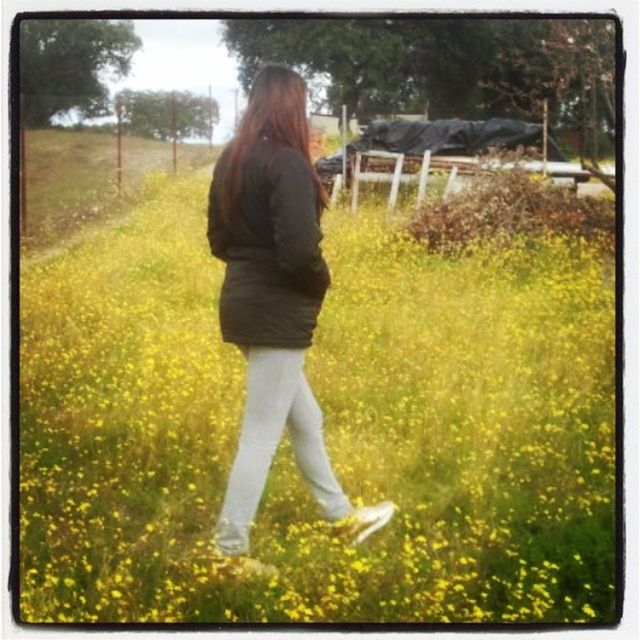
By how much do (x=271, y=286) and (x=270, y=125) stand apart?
0.54m

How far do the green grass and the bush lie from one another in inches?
33.6

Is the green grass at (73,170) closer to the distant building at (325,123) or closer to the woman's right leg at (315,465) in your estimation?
the distant building at (325,123)

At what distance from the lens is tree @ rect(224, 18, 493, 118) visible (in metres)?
3.99

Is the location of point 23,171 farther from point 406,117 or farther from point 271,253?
point 406,117

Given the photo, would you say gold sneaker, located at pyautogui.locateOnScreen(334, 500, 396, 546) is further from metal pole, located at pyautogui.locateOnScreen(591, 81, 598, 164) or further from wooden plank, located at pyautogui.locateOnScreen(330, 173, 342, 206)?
metal pole, located at pyautogui.locateOnScreen(591, 81, 598, 164)

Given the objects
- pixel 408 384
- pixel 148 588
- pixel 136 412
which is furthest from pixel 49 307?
pixel 408 384

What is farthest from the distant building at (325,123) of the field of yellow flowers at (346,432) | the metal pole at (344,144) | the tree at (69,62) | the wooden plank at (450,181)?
the tree at (69,62)

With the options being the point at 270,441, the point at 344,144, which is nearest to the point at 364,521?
the point at 270,441

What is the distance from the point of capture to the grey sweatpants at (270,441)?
3.96 meters

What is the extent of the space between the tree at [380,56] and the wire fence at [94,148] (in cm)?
27

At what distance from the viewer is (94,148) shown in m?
4.10

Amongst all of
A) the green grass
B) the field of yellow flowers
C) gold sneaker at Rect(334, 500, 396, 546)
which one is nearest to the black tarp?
the field of yellow flowers

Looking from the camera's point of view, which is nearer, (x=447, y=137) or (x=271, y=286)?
(x=271, y=286)

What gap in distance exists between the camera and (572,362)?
13.4ft
